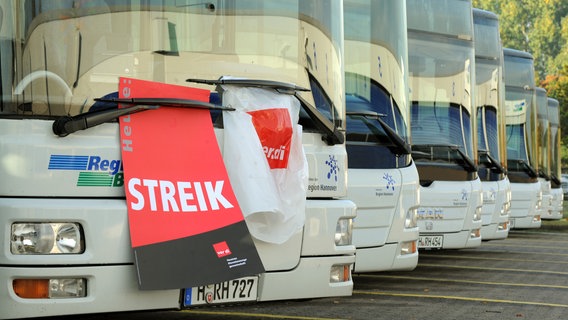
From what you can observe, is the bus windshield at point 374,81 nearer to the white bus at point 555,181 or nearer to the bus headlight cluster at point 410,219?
the bus headlight cluster at point 410,219

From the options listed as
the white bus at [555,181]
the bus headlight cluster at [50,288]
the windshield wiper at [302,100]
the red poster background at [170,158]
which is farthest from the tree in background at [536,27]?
the bus headlight cluster at [50,288]

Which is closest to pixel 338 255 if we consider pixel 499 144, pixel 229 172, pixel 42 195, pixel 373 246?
pixel 229 172

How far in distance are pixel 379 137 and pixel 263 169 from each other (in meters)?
4.00

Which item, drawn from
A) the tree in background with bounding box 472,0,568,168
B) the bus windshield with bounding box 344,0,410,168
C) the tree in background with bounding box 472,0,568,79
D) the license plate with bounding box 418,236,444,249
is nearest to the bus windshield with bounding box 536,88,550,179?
the license plate with bounding box 418,236,444,249

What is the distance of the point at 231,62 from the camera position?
7.50m

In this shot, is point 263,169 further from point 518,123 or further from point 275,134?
point 518,123

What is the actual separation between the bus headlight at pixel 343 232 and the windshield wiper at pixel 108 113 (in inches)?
57.6

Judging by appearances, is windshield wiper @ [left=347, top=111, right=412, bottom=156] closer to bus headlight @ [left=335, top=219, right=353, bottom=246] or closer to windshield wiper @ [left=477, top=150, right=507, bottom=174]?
bus headlight @ [left=335, top=219, right=353, bottom=246]

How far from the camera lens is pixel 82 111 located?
692 centimetres

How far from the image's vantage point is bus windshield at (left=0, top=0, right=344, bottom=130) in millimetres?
6781

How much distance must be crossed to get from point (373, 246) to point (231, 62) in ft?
13.9

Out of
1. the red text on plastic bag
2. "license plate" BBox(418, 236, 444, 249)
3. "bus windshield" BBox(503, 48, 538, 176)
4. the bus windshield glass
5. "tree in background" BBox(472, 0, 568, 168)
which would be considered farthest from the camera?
"tree in background" BBox(472, 0, 568, 168)

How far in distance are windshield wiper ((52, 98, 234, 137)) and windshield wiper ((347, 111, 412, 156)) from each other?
423 centimetres

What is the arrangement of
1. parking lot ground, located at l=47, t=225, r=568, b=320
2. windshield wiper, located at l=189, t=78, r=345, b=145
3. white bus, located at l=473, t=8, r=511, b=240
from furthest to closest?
white bus, located at l=473, t=8, r=511, b=240 → parking lot ground, located at l=47, t=225, r=568, b=320 → windshield wiper, located at l=189, t=78, r=345, b=145
